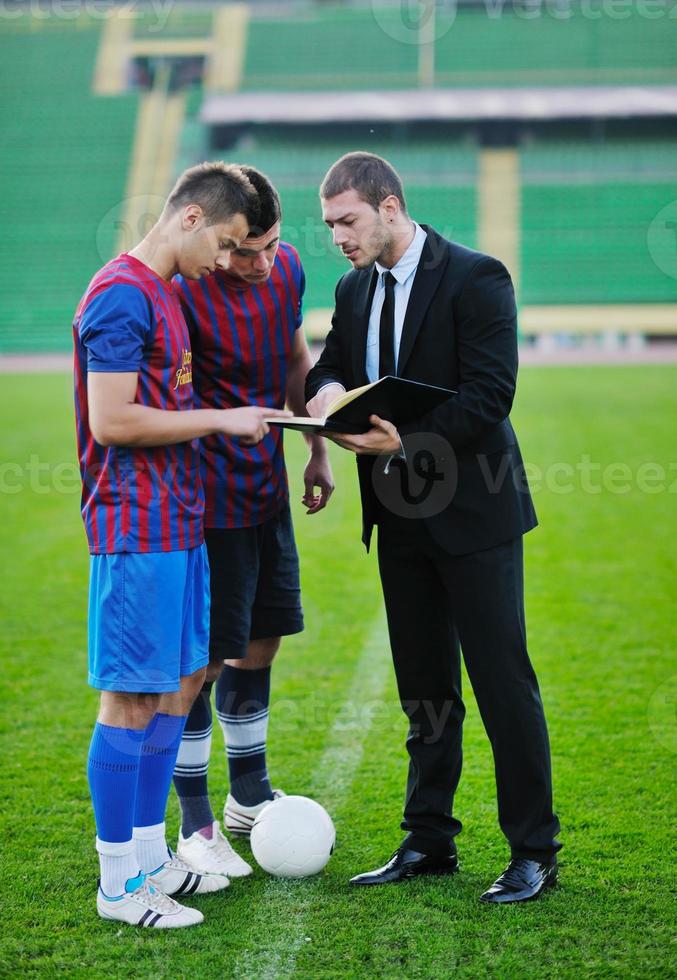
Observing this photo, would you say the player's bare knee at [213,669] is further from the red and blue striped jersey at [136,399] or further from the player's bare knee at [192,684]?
the red and blue striped jersey at [136,399]

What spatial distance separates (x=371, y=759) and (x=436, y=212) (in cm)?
2333

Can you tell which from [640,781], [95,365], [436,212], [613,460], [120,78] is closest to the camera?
[95,365]

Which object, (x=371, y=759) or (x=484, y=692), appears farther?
(x=371, y=759)

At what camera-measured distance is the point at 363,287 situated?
3010 mm

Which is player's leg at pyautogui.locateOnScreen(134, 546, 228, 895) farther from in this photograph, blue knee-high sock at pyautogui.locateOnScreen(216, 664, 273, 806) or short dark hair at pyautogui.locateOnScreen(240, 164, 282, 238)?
short dark hair at pyautogui.locateOnScreen(240, 164, 282, 238)

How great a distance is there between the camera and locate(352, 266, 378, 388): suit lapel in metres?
2.96

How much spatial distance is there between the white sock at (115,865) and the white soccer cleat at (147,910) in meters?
0.02

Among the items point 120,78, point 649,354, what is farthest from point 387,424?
point 120,78

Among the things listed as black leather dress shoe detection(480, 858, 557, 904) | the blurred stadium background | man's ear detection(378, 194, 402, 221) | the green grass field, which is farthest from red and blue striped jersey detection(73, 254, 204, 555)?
the blurred stadium background

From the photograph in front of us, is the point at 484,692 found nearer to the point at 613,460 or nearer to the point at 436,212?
the point at 613,460

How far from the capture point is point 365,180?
9.13 feet

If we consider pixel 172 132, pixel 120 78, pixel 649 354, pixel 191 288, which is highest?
pixel 120 78

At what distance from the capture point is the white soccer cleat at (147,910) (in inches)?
107

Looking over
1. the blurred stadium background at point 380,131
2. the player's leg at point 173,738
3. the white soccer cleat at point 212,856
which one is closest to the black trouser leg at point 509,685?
the player's leg at point 173,738
